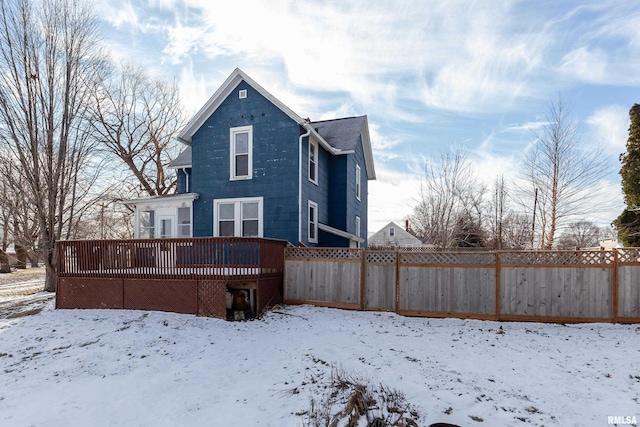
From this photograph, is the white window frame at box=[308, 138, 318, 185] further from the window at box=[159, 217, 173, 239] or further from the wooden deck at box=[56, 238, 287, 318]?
the window at box=[159, 217, 173, 239]

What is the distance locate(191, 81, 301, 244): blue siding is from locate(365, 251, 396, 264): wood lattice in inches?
126

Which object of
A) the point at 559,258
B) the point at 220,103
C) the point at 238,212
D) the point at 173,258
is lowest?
the point at 173,258

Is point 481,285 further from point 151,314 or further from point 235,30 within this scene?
point 235,30

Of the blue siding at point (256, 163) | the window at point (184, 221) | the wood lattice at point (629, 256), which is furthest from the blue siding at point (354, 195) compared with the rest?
the wood lattice at point (629, 256)

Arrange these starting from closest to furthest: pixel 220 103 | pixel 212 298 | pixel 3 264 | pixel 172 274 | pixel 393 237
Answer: pixel 212 298, pixel 172 274, pixel 220 103, pixel 3 264, pixel 393 237

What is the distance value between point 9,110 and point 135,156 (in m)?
12.7

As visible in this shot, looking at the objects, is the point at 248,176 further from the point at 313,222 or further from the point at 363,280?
the point at 363,280

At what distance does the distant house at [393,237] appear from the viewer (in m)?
44.0

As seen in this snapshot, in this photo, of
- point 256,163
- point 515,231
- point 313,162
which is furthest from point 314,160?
point 515,231

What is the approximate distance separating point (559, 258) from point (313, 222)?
7.62m

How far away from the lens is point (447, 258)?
8.44m

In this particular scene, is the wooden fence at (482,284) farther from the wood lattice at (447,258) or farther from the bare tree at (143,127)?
the bare tree at (143,127)

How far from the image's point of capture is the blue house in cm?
1159

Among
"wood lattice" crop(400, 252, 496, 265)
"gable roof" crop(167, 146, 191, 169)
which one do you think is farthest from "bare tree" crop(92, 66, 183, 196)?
"wood lattice" crop(400, 252, 496, 265)
